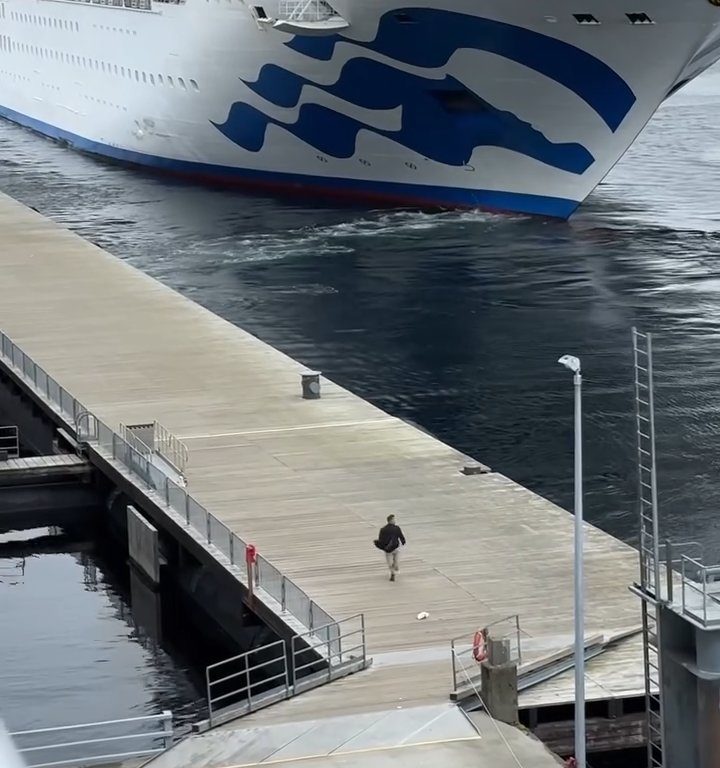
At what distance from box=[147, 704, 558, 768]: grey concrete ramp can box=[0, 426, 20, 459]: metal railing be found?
16395 millimetres

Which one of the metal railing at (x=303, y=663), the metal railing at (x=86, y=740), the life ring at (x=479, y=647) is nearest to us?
the life ring at (x=479, y=647)

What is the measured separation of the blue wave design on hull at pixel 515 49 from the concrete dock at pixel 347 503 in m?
19.2

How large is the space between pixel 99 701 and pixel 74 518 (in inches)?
358

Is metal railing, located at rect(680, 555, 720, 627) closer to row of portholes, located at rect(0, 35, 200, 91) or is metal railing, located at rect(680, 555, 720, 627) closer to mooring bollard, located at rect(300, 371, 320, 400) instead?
mooring bollard, located at rect(300, 371, 320, 400)

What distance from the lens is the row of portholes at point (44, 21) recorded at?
91.1 m

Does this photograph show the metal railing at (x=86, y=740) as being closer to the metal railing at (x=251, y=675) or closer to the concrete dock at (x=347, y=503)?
the metal railing at (x=251, y=675)

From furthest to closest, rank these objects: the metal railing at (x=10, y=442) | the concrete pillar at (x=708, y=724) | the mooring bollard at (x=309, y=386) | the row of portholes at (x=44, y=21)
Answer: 1. the row of portholes at (x=44, y=21)
2. the mooring bollard at (x=309, y=386)
3. the metal railing at (x=10, y=442)
4. the concrete pillar at (x=708, y=724)

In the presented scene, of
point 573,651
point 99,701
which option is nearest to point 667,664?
point 573,651

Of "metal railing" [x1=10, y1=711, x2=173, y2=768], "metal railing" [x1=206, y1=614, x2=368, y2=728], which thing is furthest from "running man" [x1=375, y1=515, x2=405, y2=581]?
"metal railing" [x1=10, y1=711, x2=173, y2=768]

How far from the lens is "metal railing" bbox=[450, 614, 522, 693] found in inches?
878

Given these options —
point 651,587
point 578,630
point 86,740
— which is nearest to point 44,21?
point 86,740

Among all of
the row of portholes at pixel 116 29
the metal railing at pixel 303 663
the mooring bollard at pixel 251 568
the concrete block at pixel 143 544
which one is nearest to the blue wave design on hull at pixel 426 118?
the row of portholes at pixel 116 29

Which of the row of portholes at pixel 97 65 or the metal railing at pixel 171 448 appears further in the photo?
the row of portholes at pixel 97 65

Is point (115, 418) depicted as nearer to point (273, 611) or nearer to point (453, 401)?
point (453, 401)
